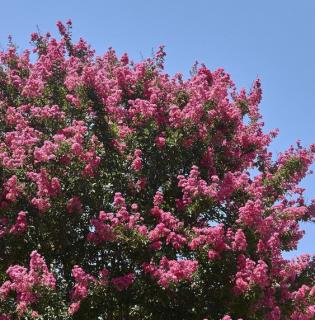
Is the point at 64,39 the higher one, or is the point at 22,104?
the point at 64,39

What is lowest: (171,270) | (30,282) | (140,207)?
(30,282)

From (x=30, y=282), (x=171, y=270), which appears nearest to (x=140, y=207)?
(x=171, y=270)

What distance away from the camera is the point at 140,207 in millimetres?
9367

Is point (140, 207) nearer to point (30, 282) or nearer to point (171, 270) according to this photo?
point (171, 270)

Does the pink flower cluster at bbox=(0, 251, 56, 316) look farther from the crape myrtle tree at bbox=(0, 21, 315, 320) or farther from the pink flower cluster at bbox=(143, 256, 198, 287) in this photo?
the pink flower cluster at bbox=(143, 256, 198, 287)

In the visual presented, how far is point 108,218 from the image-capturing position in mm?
8273

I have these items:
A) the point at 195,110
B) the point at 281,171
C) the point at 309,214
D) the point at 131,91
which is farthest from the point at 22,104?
the point at 309,214

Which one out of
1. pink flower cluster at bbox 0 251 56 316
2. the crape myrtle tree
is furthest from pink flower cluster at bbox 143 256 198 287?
pink flower cluster at bbox 0 251 56 316

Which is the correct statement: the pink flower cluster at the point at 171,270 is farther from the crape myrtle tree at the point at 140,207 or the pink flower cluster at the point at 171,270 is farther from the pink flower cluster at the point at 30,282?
the pink flower cluster at the point at 30,282

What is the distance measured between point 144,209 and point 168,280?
5.73 feet

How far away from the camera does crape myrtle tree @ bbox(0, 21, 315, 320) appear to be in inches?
320

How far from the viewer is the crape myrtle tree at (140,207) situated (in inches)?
320

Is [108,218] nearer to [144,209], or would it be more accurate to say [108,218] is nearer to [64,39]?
[144,209]

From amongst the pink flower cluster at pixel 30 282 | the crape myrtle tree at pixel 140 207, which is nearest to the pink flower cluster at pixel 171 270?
the crape myrtle tree at pixel 140 207
